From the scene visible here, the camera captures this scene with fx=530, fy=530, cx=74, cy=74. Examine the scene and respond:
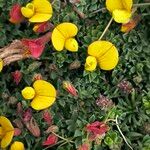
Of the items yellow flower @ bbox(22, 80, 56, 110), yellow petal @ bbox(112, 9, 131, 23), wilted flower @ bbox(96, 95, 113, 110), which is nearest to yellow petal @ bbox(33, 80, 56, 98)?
yellow flower @ bbox(22, 80, 56, 110)

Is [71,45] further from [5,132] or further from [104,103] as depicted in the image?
[5,132]

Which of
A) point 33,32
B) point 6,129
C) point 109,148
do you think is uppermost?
point 33,32

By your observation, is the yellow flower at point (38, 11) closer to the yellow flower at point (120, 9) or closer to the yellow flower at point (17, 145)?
the yellow flower at point (120, 9)

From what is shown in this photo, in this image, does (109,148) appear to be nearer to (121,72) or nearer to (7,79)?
(121,72)

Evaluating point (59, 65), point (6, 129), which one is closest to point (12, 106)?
point (6, 129)

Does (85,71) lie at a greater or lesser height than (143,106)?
greater

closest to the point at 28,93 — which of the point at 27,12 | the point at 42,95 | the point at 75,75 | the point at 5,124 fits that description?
the point at 42,95

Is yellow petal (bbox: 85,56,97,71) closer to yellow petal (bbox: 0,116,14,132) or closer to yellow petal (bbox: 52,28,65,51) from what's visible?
yellow petal (bbox: 52,28,65,51)

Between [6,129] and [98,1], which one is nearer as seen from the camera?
[6,129]
